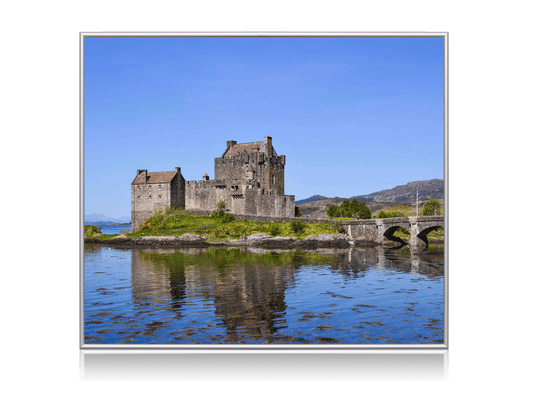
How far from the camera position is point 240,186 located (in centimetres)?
4684

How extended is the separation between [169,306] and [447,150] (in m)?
8.53

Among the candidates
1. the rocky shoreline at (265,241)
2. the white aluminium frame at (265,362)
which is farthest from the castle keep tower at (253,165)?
the white aluminium frame at (265,362)

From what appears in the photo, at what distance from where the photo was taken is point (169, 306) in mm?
14891

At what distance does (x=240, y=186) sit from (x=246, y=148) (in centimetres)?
383

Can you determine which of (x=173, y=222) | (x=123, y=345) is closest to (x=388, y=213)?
(x=173, y=222)

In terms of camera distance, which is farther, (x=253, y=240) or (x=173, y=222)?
(x=173, y=222)

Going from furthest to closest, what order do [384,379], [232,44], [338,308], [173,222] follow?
[173,222], [338,308], [232,44], [384,379]

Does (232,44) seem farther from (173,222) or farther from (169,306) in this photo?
(173,222)

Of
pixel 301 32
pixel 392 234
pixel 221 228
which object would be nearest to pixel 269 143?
pixel 221 228

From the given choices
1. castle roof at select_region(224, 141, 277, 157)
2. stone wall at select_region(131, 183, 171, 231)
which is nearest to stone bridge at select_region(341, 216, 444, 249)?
castle roof at select_region(224, 141, 277, 157)

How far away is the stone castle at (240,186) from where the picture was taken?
152 feet

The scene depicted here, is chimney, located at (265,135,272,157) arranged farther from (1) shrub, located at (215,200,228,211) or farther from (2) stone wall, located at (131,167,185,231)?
(2) stone wall, located at (131,167,185,231)

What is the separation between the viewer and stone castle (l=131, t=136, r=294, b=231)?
4619 centimetres

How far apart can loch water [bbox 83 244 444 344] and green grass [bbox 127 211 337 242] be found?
596 inches
